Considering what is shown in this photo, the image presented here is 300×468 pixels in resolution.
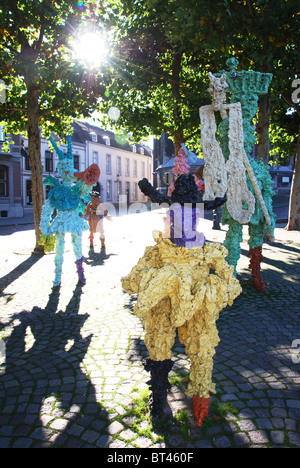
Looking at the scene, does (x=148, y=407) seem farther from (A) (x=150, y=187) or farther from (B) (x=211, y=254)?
(A) (x=150, y=187)

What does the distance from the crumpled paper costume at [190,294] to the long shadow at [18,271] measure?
463 centimetres

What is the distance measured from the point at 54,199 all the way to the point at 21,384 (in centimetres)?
364

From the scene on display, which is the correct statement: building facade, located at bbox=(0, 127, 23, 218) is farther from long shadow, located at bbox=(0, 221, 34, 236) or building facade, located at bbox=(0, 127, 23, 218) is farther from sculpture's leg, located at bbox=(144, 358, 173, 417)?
sculpture's leg, located at bbox=(144, 358, 173, 417)

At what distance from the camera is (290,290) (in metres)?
6.15

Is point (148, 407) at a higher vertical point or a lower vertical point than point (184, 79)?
lower

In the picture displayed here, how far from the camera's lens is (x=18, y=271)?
770cm

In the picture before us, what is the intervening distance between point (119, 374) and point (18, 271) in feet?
17.2

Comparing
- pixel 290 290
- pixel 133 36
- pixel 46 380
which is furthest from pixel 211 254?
pixel 133 36

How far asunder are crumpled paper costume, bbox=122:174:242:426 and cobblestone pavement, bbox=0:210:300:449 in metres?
0.28

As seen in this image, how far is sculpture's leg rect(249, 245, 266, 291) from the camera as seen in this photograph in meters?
5.94

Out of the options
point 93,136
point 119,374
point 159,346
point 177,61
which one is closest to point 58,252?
point 119,374

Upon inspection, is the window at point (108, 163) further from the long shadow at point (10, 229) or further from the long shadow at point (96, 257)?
the long shadow at point (96, 257)

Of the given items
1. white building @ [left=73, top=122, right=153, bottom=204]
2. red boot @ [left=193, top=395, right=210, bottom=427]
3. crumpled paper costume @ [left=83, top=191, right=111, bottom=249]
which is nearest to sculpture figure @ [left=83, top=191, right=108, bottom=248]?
crumpled paper costume @ [left=83, top=191, right=111, bottom=249]

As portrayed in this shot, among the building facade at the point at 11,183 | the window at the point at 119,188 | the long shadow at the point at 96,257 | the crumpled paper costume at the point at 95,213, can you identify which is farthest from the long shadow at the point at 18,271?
the window at the point at 119,188
